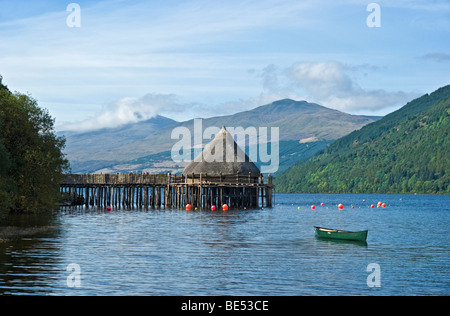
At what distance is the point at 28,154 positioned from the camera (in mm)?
54906

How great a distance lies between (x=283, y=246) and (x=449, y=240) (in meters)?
13.6

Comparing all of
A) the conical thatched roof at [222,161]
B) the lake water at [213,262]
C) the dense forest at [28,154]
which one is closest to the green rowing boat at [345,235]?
the lake water at [213,262]

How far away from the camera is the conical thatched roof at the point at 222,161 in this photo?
7894cm

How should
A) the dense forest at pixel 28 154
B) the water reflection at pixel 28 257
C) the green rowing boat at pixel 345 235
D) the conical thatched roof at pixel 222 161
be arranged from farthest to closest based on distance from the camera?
the conical thatched roof at pixel 222 161 < the dense forest at pixel 28 154 < the green rowing boat at pixel 345 235 < the water reflection at pixel 28 257

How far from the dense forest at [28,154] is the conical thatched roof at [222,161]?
72.9ft

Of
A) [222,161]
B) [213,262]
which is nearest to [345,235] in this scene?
[213,262]

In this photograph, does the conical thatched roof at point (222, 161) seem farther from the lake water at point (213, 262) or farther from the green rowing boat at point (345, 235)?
the green rowing boat at point (345, 235)

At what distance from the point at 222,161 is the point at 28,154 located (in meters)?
29.5

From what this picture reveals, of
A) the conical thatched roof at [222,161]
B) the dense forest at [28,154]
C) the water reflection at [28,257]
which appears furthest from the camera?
the conical thatched roof at [222,161]

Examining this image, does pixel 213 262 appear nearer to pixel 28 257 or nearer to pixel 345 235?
pixel 28 257
